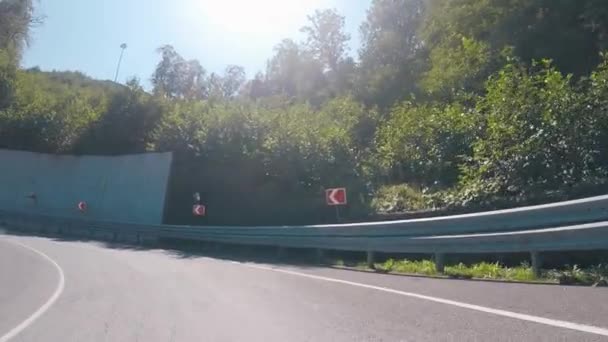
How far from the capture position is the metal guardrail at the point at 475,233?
25.1 feet

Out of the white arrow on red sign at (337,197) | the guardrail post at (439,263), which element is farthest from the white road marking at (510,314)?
the white arrow on red sign at (337,197)

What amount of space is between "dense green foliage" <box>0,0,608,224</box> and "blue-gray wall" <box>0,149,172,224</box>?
866mm

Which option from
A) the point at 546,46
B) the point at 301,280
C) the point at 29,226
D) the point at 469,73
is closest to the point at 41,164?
the point at 29,226

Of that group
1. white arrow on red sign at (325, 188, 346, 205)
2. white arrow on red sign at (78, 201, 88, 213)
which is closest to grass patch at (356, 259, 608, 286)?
white arrow on red sign at (325, 188, 346, 205)

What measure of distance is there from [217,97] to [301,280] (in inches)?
962

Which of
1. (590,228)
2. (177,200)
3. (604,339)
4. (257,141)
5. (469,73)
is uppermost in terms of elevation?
(469,73)

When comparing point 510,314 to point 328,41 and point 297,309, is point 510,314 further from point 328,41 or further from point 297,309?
point 328,41

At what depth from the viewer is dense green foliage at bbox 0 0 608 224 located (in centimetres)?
1362

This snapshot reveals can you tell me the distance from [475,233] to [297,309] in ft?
11.4

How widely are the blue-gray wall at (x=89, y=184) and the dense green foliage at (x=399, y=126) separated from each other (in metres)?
0.87

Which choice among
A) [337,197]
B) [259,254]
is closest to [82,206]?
[259,254]

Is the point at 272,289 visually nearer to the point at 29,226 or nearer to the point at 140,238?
the point at 140,238

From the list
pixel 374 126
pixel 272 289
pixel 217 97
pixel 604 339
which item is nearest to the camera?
pixel 604 339

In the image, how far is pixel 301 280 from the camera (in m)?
11.1
